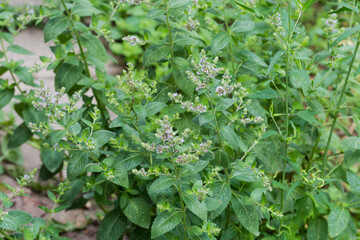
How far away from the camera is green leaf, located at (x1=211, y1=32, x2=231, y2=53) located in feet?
7.10

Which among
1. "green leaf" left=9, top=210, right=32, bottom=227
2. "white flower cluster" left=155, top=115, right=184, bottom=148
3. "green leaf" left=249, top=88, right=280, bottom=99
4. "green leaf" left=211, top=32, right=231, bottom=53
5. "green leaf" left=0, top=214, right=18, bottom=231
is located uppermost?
"white flower cluster" left=155, top=115, right=184, bottom=148

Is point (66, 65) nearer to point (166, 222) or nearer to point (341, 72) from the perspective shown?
point (166, 222)

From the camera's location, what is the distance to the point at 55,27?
2309 mm

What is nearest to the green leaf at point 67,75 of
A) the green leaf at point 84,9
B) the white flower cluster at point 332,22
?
the green leaf at point 84,9

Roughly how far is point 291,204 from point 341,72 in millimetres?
819

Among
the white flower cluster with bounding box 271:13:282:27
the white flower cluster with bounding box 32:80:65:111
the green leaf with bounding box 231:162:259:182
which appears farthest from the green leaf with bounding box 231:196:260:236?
the white flower cluster with bounding box 32:80:65:111

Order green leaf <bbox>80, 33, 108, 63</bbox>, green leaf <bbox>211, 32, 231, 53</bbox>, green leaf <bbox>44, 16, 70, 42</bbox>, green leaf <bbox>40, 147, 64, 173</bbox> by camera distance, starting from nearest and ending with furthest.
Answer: green leaf <bbox>211, 32, 231, 53</bbox>
green leaf <bbox>44, 16, 70, 42</bbox>
green leaf <bbox>80, 33, 108, 63</bbox>
green leaf <bbox>40, 147, 64, 173</bbox>

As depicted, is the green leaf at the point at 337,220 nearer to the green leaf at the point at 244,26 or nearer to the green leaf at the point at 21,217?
the green leaf at the point at 244,26

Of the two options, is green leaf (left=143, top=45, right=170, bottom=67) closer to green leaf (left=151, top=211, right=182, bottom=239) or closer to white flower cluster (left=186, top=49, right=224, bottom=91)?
white flower cluster (left=186, top=49, right=224, bottom=91)

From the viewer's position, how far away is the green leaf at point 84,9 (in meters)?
2.36

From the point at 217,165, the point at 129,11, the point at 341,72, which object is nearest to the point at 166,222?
the point at 217,165

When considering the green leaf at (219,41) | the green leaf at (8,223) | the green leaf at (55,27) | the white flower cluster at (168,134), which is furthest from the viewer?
the green leaf at (55,27)

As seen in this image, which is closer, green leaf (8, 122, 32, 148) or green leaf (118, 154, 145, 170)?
green leaf (118, 154, 145, 170)

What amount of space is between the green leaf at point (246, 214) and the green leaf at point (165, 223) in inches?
13.0
